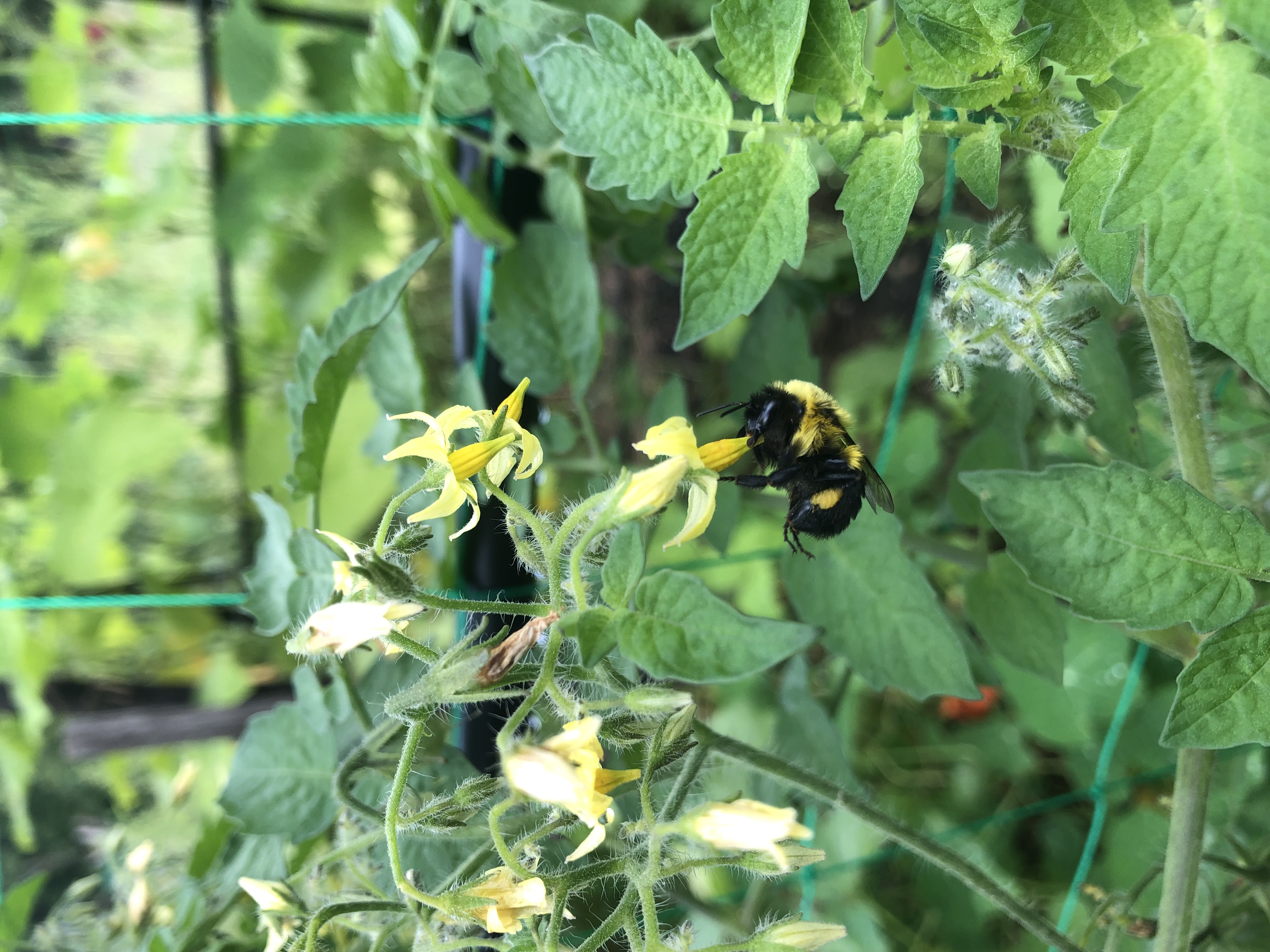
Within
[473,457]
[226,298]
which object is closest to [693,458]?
[473,457]

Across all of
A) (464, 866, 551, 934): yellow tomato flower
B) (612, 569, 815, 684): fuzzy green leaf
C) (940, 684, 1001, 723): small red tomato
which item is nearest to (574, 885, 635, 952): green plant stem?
(464, 866, 551, 934): yellow tomato flower

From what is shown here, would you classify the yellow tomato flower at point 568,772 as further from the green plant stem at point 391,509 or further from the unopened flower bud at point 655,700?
the green plant stem at point 391,509

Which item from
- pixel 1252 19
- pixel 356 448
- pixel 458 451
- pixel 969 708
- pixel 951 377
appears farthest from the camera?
pixel 969 708

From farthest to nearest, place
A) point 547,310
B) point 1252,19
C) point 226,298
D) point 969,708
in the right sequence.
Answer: point 226,298
point 969,708
point 547,310
point 1252,19

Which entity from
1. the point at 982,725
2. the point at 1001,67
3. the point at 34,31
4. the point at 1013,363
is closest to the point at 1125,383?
the point at 1013,363

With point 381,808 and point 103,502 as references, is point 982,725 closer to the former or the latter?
point 381,808

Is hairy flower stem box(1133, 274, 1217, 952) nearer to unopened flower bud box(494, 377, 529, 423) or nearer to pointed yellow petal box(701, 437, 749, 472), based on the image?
pointed yellow petal box(701, 437, 749, 472)

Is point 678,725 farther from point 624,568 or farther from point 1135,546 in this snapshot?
point 1135,546
